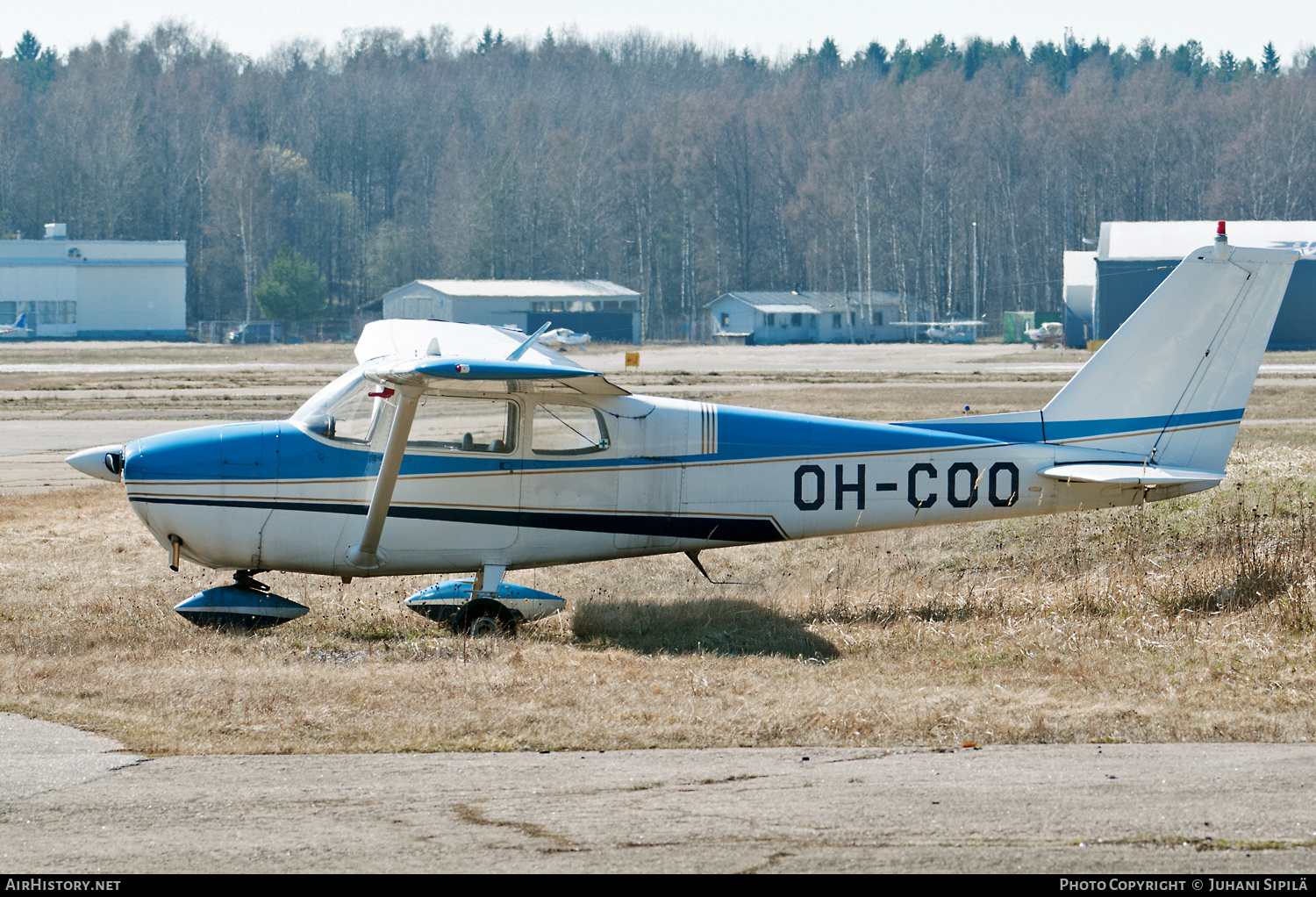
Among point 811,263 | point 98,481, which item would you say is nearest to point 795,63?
point 811,263

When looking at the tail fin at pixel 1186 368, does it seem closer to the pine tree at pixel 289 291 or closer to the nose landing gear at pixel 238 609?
the nose landing gear at pixel 238 609

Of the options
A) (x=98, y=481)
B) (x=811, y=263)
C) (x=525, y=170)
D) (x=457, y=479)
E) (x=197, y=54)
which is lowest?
Answer: (x=98, y=481)

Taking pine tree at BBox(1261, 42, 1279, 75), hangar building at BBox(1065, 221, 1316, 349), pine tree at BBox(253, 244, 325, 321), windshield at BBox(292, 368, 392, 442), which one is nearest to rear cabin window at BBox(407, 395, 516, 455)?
windshield at BBox(292, 368, 392, 442)

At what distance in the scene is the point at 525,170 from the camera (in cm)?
10450

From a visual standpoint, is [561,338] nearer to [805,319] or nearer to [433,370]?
[433,370]

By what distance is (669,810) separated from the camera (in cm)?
534

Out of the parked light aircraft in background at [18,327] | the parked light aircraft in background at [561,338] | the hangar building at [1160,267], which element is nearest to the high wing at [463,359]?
the parked light aircraft in background at [561,338]

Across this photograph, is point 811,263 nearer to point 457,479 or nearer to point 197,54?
point 197,54

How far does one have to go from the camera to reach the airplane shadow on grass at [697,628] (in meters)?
9.08

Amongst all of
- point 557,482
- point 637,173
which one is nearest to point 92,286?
point 637,173

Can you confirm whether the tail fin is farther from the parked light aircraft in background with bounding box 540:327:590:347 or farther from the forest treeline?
the forest treeline

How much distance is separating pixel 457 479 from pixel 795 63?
157 m

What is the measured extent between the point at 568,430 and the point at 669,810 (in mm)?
4696

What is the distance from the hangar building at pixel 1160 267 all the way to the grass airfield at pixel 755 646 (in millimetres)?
47723
